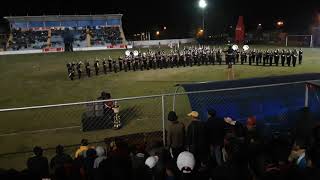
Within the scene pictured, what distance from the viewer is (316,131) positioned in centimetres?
742

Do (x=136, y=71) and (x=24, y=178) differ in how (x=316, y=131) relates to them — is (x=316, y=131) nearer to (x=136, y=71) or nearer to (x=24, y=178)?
(x=24, y=178)

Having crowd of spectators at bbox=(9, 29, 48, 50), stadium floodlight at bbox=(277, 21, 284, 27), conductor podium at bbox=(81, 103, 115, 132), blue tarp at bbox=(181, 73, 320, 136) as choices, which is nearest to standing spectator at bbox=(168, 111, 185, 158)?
blue tarp at bbox=(181, 73, 320, 136)

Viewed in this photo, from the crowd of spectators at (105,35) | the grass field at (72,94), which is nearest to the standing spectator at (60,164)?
the grass field at (72,94)

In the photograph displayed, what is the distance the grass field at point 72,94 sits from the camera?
10.9m

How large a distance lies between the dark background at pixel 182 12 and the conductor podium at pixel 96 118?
185 ft

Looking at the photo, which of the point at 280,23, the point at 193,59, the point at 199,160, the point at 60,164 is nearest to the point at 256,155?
the point at 199,160

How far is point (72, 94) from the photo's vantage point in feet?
57.2

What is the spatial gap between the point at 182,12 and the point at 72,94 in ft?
227

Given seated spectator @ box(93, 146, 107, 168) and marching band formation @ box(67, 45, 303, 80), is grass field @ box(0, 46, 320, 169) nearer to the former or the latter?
marching band formation @ box(67, 45, 303, 80)

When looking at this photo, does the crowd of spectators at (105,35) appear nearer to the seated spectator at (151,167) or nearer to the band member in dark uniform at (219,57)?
the band member in dark uniform at (219,57)

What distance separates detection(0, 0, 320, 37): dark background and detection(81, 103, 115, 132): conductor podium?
56524 millimetres

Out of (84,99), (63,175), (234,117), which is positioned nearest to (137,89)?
(84,99)

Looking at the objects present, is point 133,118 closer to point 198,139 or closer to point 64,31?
point 198,139

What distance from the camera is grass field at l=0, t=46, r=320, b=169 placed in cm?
1092
